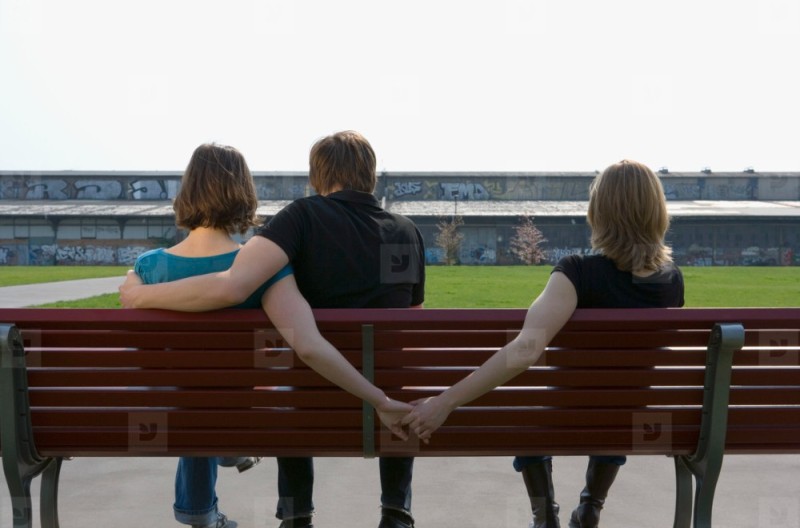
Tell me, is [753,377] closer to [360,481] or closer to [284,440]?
[284,440]

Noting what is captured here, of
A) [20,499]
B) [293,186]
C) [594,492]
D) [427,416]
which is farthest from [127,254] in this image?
[427,416]

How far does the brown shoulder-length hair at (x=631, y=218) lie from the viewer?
10.0ft

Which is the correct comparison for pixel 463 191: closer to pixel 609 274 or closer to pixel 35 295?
pixel 35 295

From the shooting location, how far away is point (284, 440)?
2969mm

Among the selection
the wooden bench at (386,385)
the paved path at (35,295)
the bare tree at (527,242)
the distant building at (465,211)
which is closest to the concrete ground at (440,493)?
the wooden bench at (386,385)

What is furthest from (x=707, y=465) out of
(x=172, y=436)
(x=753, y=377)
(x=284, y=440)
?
(x=172, y=436)

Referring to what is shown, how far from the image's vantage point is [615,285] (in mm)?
3080

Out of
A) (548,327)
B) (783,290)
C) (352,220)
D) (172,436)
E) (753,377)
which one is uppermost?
(352,220)

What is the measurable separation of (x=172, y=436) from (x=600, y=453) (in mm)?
1502

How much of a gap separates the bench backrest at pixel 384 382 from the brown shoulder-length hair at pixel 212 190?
503 millimetres

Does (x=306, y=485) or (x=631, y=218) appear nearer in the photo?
(x=631, y=218)

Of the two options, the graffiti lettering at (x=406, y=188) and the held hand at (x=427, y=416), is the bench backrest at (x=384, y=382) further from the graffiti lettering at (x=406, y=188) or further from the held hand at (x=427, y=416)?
the graffiti lettering at (x=406, y=188)

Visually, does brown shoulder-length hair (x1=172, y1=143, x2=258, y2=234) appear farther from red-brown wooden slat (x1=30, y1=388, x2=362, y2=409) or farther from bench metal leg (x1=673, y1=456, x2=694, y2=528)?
bench metal leg (x1=673, y1=456, x2=694, y2=528)

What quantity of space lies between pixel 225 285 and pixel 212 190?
1.88 ft
